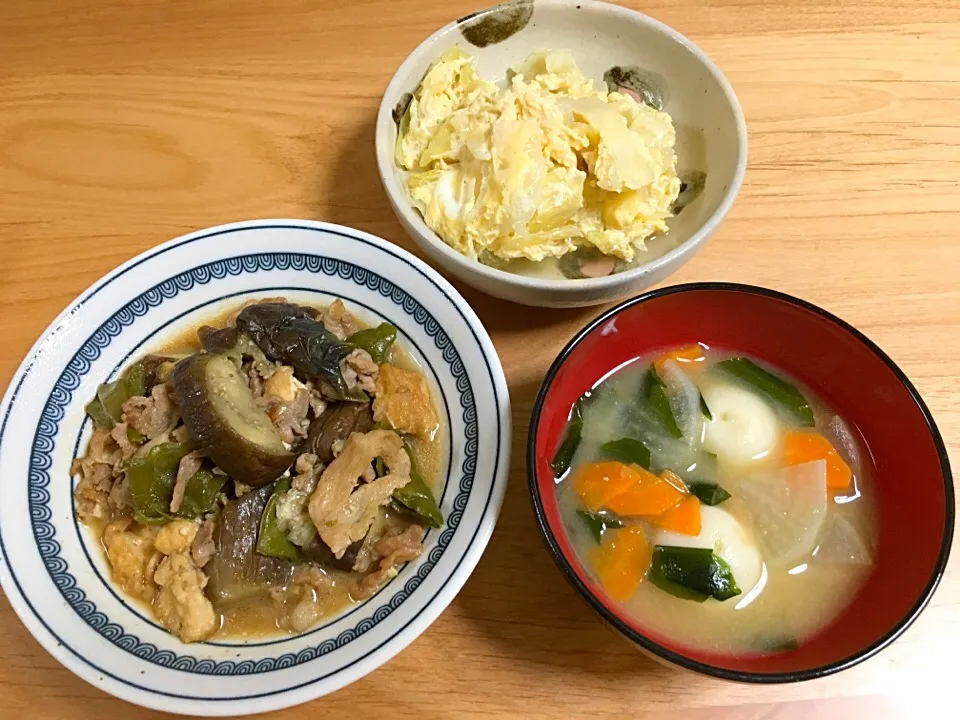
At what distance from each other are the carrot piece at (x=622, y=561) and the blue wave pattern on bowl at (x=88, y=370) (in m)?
0.29

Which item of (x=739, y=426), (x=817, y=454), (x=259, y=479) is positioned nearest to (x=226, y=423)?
(x=259, y=479)

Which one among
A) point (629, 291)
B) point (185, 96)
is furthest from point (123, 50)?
point (629, 291)

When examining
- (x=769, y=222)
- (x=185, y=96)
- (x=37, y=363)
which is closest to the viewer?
(x=37, y=363)

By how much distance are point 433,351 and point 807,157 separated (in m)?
1.32

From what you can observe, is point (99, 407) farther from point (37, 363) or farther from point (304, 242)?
point (304, 242)

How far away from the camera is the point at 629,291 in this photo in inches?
63.3

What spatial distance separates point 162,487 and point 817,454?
1.37 meters

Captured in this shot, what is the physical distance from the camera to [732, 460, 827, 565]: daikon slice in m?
1.34

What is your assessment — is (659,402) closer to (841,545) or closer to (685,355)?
(685,355)

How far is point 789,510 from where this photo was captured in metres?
1.35

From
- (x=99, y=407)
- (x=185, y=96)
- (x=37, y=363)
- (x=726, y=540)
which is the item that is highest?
(x=185, y=96)

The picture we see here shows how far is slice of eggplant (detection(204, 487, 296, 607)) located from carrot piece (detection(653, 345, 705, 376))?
927 mm

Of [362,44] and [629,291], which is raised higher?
[362,44]

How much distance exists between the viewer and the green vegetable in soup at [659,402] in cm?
146
